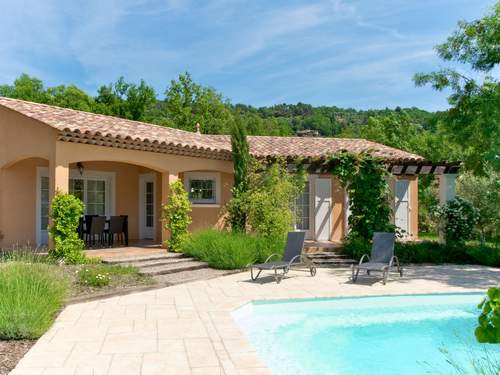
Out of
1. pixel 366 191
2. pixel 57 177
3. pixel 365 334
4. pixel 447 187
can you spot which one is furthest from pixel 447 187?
pixel 57 177

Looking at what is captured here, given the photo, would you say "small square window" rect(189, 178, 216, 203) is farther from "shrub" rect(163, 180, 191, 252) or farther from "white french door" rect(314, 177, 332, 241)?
"white french door" rect(314, 177, 332, 241)

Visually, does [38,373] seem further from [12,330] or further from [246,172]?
[246,172]

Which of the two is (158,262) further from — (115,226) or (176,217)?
(115,226)

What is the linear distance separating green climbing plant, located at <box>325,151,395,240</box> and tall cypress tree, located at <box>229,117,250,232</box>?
301cm

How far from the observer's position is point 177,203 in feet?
44.4

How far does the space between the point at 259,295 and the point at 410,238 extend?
1086 cm

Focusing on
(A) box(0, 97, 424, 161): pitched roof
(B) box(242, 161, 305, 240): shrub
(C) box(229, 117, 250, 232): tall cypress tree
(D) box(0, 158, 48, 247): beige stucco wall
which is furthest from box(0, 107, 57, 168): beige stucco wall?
(B) box(242, 161, 305, 240): shrub

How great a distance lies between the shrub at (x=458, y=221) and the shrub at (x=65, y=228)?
Result: 1202 centimetres

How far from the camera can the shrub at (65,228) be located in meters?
11.1

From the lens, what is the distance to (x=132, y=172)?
56.1 feet

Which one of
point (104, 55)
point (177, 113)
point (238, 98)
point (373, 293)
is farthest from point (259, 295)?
point (238, 98)

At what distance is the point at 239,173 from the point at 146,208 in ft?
14.6

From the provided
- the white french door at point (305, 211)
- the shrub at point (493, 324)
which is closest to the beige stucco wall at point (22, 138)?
the white french door at point (305, 211)

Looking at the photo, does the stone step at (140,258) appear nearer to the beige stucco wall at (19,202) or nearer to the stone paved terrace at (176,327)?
the stone paved terrace at (176,327)
